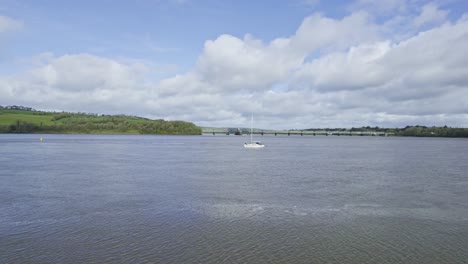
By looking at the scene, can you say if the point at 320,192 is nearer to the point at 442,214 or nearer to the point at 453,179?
the point at 442,214

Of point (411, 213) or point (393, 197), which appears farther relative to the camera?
point (393, 197)

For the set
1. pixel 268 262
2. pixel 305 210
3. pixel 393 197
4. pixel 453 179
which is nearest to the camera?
pixel 268 262

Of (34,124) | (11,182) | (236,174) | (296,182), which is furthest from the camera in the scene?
(34,124)

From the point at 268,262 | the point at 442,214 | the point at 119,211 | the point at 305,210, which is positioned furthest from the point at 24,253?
the point at 442,214

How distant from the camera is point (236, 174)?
32406 mm

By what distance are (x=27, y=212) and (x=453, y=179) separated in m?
29.9

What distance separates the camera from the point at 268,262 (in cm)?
1111

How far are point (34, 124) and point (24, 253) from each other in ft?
695

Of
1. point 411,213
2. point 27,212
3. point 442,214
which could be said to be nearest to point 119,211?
point 27,212

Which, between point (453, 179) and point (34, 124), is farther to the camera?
point (34, 124)

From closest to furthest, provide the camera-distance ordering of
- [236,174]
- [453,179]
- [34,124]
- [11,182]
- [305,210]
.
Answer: [305,210], [11,182], [453,179], [236,174], [34,124]

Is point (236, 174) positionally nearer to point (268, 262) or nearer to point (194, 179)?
point (194, 179)

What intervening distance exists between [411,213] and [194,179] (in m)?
15.8

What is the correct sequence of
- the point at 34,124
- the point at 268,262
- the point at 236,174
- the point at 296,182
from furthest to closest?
the point at 34,124 < the point at 236,174 < the point at 296,182 < the point at 268,262
